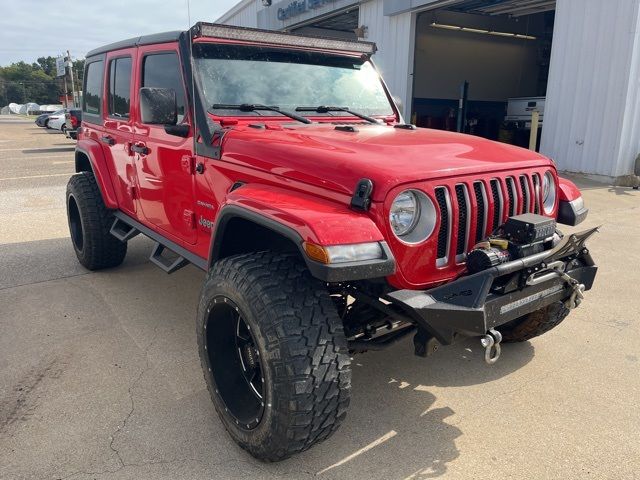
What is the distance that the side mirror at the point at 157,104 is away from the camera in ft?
9.53

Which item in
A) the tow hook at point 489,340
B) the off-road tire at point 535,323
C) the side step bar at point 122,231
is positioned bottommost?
the off-road tire at point 535,323

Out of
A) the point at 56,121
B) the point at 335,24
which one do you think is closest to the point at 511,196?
the point at 335,24

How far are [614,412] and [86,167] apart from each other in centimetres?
476

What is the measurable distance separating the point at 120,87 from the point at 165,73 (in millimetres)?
921

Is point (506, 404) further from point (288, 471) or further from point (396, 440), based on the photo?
point (288, 471)

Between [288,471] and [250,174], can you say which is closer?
[288,471]

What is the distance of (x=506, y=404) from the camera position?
2.81 meters

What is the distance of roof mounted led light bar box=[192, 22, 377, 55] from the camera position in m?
3.12

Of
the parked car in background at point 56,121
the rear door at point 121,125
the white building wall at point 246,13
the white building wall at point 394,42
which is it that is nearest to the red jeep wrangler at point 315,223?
the rear door at point 121,125

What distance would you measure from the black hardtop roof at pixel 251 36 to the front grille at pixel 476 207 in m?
1.74

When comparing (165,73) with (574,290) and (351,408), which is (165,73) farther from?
(574,290)

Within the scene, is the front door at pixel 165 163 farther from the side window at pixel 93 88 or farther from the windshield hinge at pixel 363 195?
the windshield hinge at pixel 363 195

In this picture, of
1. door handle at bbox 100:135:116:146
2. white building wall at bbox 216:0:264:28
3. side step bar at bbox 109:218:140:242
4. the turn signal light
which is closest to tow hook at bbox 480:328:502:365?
Answer: the turn signal light

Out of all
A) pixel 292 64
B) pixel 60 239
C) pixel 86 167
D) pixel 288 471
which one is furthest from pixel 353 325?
pixel 60 239
